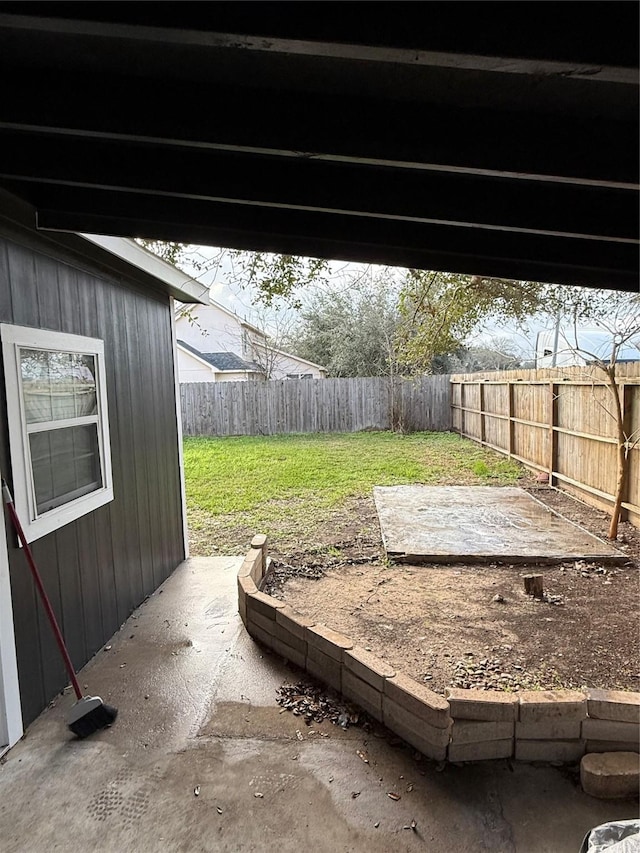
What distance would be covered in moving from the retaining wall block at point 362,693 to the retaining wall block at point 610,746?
92 cm

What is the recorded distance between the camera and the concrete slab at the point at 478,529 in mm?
4645

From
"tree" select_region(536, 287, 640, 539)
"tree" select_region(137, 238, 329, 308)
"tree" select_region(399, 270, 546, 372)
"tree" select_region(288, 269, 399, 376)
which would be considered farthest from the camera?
"tree" select_region(288, 269, 399, 376)

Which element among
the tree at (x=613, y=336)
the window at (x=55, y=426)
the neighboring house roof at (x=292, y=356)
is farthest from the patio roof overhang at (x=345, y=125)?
the neighboring house roof at (x=292, y=356)

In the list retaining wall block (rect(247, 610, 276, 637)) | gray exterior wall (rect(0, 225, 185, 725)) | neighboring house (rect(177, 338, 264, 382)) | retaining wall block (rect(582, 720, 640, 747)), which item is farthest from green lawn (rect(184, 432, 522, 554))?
neighboring house (rect(177, 338, 264, 382))

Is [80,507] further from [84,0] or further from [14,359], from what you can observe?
[84,0]

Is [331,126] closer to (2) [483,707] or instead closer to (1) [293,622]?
(2) [483,707]

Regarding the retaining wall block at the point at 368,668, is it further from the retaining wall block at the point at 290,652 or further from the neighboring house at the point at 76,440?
the neighboring house at the point at 76,440

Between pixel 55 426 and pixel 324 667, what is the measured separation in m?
2.01

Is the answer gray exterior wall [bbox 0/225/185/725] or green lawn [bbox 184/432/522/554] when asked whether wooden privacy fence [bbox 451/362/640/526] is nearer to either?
green lawn [bbox 184/432/522/554]

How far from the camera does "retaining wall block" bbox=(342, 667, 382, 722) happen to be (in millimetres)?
2469

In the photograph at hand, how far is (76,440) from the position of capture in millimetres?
3232

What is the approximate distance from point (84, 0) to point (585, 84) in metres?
1.16

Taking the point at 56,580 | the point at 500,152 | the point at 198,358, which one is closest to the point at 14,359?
the point at 56,580

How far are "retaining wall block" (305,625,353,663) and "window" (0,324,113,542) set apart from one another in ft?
5.00
